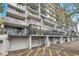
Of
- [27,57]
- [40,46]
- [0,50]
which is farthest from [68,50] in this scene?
[0,50]

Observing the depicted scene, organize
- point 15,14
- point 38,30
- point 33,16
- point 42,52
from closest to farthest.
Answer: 1. point 42,52
2. point 38,30
3. point 33,16
4. point 15,14

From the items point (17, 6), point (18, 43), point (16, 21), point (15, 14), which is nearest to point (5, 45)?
point (18, 43)

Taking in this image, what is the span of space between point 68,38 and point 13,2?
1.61 metres

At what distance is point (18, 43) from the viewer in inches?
130

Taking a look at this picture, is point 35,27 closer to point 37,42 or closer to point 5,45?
point 37,42

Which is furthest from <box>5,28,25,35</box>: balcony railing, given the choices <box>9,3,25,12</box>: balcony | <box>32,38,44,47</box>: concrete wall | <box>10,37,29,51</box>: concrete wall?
<box>9,3,25,12</box>: balcony

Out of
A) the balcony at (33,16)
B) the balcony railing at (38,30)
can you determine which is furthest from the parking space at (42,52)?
the balcony at (33,16)

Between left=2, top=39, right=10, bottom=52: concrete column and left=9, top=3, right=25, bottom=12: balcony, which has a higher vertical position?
left=9, top=3, right=25, bottom=12: balcony

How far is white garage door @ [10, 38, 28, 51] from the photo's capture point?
324 centimetres

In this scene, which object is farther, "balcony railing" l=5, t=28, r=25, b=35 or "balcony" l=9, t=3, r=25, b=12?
"balcony" l=9, t=3, r=25, b=12

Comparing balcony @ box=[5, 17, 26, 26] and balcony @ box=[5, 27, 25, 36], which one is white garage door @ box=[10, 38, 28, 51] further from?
balcony @ box=[5, 17, 26, 26]

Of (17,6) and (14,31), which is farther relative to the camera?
(17,6)

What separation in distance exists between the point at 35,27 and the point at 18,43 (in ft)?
1.84

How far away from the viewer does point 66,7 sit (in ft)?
11.3
